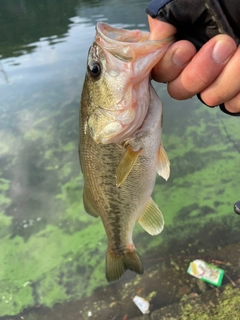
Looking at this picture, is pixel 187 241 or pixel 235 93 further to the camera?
pixel 187 241

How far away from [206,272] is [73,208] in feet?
4.46

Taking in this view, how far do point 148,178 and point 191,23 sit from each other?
2.03 ft

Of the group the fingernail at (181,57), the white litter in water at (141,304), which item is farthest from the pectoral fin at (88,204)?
the white litter in water at (141,304)

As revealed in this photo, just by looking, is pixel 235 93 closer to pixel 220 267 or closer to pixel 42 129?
pixel 220 267

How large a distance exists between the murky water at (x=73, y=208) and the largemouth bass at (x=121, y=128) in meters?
1.00

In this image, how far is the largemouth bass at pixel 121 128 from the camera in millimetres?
980

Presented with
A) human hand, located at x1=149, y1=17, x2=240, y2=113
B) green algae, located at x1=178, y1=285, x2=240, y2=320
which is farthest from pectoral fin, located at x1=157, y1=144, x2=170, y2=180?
green algae, located at x1=178, y1=285, x2=240, y2=320

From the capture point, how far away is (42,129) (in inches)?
161

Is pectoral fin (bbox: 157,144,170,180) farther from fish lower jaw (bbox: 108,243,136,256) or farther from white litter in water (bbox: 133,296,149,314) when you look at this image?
white litter in water (bbox: 133,296,149,314)

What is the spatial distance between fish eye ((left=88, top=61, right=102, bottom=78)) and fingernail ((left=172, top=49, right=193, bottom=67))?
0.25m

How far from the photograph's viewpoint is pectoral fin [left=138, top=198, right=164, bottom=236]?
57.8 inches

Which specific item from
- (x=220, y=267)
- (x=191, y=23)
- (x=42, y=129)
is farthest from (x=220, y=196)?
(x=42, y=129)

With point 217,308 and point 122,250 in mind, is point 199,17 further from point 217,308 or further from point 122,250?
→ point 217,308

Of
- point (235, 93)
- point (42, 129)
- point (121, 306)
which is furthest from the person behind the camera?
point (42, 129)
